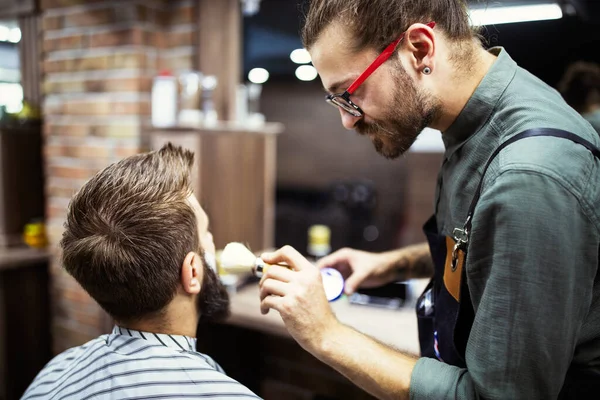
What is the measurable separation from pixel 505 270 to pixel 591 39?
122 inches

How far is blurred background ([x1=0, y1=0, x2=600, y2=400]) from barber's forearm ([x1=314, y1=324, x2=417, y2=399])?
1254 mm

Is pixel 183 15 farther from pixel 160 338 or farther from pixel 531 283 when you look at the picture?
pixel 531 283

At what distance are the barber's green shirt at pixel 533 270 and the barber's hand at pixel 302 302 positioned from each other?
0.22 metres

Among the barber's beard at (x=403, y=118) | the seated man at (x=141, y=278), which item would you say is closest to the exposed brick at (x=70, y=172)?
the seated man at (x=141, y=278)

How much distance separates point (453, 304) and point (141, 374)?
746mm

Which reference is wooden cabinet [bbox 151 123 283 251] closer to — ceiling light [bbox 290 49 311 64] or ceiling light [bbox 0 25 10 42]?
ceiling light [bbox 0 25 10 42]

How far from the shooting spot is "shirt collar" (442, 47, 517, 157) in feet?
3.60

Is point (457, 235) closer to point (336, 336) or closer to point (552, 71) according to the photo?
point (336, 336)

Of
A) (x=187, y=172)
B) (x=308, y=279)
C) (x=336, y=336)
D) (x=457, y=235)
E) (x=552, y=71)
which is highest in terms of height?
(x=552, y=71)

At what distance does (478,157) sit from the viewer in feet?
3.66

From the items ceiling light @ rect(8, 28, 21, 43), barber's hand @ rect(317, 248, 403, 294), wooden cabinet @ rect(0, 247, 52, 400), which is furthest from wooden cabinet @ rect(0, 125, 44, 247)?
barber's hand @ rect(317, 248, 403, 294)

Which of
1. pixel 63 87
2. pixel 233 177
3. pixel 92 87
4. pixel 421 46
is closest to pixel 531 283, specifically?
pixel 421 46

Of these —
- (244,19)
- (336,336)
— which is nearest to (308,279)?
(336,336)

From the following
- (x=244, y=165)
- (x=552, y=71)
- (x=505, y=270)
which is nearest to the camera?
(x=505, y=270)
